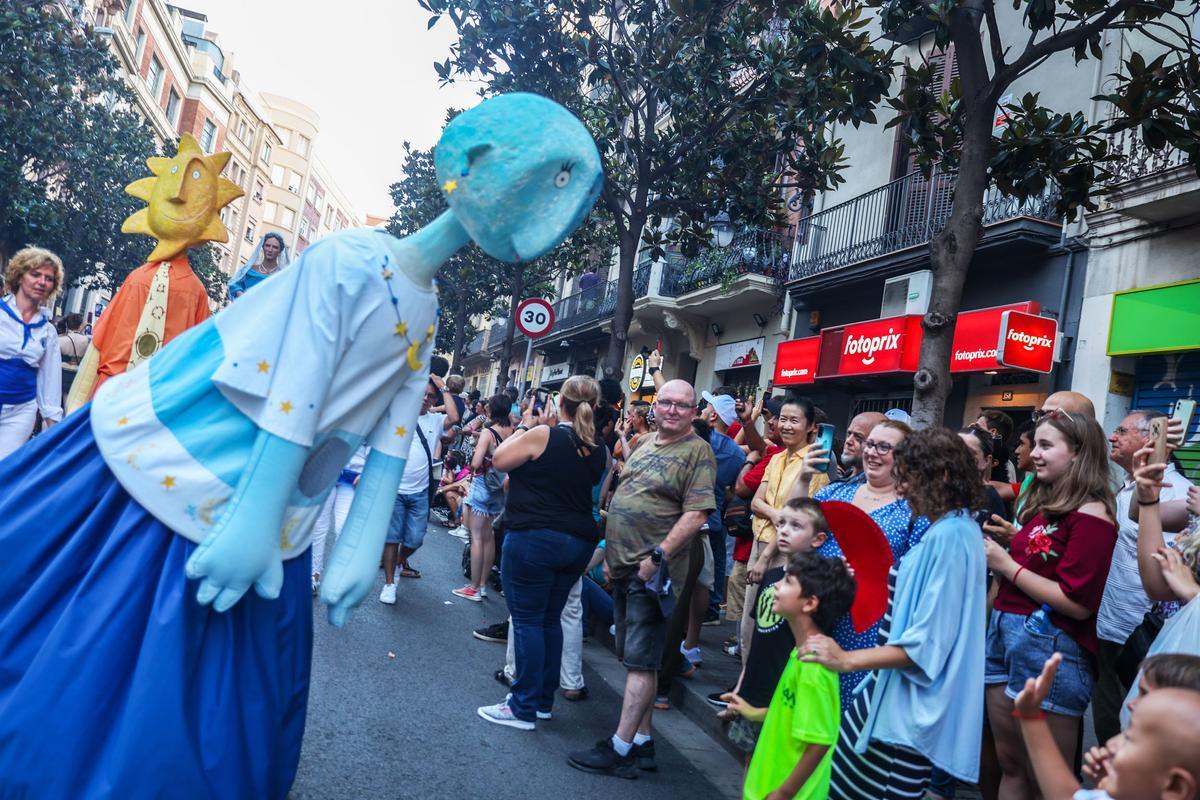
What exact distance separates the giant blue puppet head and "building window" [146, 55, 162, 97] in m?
48.7

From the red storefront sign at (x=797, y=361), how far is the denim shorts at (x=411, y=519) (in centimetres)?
989

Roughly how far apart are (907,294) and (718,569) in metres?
7.81

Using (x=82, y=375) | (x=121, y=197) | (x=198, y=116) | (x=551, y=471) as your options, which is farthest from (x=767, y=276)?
(x=198, y=116)

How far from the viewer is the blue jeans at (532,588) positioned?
4.95 m

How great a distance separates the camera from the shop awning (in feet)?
33.9

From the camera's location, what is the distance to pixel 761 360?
1917 cm

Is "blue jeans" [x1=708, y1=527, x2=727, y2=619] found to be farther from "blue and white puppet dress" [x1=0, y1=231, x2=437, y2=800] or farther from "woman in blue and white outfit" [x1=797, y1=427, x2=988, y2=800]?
"blue and white puppet dress" [x1=0, y1=231, x2=437, y2=800]

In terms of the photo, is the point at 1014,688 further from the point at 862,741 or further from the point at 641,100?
the point at 641,100

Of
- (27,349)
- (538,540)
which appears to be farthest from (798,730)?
(27,349)

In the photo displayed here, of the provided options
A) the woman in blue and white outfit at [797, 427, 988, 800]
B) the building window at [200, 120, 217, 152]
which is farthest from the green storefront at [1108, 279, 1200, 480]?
the building window at [200, 120, 217, 152]

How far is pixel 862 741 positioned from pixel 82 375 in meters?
3.02

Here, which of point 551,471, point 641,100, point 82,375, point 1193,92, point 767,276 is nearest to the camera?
point 82,375

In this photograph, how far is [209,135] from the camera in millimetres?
56094

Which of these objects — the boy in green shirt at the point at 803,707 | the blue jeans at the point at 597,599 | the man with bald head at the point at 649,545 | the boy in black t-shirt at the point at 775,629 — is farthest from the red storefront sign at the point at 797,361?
the boy in green shirt at the point at 803,707
